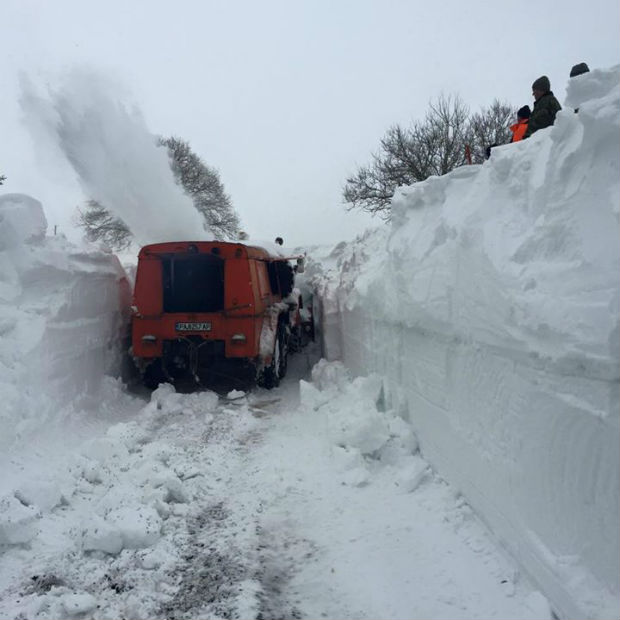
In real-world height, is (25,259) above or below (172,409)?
above

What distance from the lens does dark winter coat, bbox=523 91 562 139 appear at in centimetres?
625

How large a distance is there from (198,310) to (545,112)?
19.4 ft

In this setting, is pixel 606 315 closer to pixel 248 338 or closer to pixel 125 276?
pixel 248 338

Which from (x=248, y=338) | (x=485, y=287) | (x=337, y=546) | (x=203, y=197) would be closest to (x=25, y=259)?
(x=248, y=338)

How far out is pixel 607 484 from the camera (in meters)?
2.35

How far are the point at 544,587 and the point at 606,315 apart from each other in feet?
4.84

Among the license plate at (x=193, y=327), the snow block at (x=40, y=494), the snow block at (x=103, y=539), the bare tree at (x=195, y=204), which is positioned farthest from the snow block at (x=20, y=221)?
the bare tree at (x=195, y=204)

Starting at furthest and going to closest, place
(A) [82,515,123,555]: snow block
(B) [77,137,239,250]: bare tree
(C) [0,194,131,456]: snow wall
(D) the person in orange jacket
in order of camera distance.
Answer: (B) [77,137,239,250]: bare tree
(D) the person in orange jacket
(C) [0,194,131,456]: snow wall
(A) [82,515,123,555]: snow block

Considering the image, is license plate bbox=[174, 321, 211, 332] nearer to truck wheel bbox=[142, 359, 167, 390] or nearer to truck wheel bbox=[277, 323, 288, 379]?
truck wheel bbox=[142, 359, 167, 390]

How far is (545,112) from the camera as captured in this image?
6.25 meters

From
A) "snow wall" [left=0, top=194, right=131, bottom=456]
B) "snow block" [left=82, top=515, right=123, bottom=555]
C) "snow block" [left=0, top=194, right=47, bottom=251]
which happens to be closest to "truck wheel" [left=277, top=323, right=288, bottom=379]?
"snow wall" [left=0, top=194, right=131, bottom=456]

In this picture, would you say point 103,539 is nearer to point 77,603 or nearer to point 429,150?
point 77,603

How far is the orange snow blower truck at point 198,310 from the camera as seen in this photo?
9.20 metres

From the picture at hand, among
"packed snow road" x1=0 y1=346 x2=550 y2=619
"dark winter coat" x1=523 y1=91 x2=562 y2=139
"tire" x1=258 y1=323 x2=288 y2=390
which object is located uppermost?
"dark winter coat" x1=523 y1=91 x2=562 y2=139
